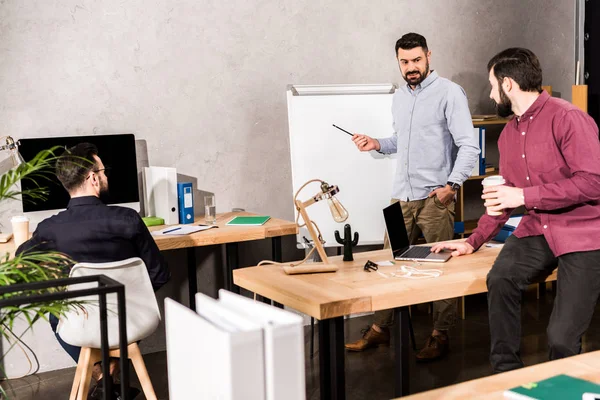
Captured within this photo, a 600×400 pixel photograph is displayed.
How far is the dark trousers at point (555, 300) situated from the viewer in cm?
264

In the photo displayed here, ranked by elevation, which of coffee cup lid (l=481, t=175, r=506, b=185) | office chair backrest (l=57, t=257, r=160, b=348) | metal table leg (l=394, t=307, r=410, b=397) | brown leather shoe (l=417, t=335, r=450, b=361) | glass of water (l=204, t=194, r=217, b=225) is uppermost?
coffee cup lid (l=481, t=175, r=506, b=185)

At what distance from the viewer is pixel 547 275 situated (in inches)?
115

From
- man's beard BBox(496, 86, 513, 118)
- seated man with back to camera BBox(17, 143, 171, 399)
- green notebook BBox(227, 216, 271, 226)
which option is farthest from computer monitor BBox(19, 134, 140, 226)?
man's beard BBox(496, 86, 513, 118)

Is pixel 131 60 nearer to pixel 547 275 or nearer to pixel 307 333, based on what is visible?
pixel 307 333

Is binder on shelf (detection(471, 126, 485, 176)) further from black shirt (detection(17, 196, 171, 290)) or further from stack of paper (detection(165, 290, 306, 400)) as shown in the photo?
stack of paper (detection(165, 290, 306, 400))

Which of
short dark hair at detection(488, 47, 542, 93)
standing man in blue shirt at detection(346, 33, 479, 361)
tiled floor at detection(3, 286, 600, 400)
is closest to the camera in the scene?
short dark hair at detection(488, 47, 542, 93)

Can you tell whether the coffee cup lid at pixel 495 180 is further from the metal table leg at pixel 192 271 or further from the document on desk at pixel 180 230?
the metal table leg at pixel 192 271

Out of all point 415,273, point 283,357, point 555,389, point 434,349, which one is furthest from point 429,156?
point 283,357

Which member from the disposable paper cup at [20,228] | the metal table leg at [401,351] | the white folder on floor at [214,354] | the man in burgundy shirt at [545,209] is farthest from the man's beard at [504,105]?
the disposable paper cup at [20,228]

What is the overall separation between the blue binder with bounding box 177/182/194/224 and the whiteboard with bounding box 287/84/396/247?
0.71 metres

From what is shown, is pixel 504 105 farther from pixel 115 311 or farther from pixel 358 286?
pixel 115 311

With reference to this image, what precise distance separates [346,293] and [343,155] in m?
2.24

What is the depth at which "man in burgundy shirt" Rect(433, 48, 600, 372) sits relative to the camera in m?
2.70

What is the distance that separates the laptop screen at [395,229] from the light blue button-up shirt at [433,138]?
95 centimetres
